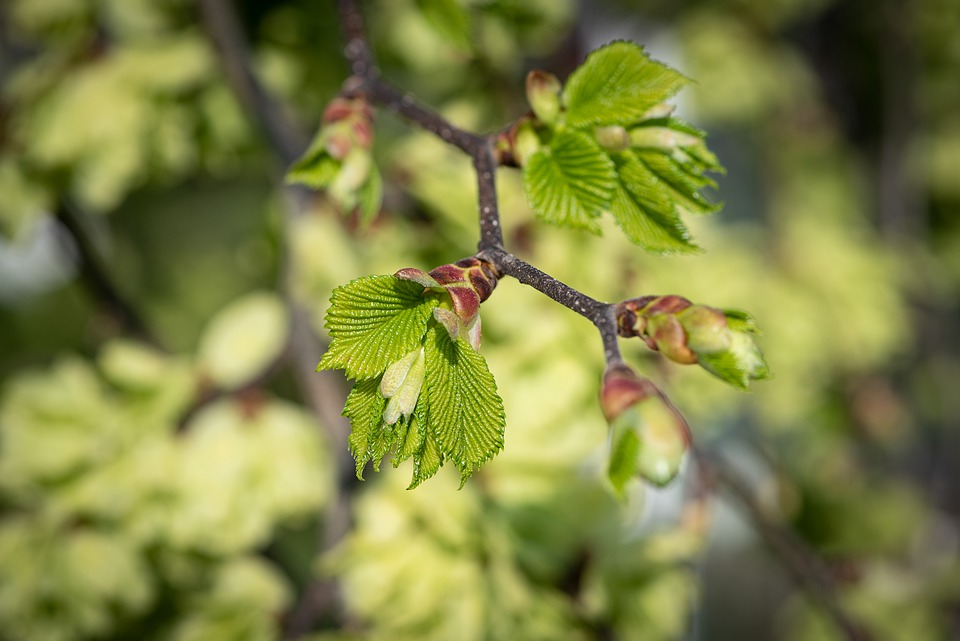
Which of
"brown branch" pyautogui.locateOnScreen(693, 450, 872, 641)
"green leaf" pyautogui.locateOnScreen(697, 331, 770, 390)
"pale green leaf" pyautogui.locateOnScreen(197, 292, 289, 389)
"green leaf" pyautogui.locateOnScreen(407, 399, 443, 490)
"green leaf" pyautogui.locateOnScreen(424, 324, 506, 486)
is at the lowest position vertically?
"brown branch" pyautogui.locateOnScreen(693, 450, 872, 641)

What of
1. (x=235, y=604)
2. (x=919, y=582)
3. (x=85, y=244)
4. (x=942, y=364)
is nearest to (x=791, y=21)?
(x=942, y=364)

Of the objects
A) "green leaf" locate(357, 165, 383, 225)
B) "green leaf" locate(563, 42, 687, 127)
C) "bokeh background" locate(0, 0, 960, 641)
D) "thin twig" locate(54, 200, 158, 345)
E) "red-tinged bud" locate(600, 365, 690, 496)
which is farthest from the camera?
"thin twig" locate(54, 200, 158, 345)

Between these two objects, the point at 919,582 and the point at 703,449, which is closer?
the point at 703,449

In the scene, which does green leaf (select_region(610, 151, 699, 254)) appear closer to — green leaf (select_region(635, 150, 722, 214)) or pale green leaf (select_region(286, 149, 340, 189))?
green leaf (select_region(635, 150, 722, 214))

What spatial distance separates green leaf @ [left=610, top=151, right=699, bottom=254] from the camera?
526 mm

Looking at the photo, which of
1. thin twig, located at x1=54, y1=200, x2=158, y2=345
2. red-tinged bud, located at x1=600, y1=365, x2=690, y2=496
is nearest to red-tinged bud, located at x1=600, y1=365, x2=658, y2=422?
red-tinged bud, located at x1=600, y1=365, x2=690, y2=496

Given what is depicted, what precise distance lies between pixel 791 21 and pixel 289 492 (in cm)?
180

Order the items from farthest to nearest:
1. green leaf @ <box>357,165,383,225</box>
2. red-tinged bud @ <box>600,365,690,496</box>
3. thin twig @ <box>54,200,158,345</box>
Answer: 1. thin twig @ <box>54,200,158,345</box>
2. green leaf @ <box>357,165,383,225</box>
3. red-tinged bud @ <box>600,365,690,496</box>

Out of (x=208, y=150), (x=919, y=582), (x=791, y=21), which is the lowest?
(x=919, y=582)

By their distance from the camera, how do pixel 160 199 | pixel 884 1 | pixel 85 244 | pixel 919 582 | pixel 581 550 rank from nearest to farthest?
pixel 581 550 < pixel 85 244 < pixel 919 582 < pixel 160 199 < pixel 884 1

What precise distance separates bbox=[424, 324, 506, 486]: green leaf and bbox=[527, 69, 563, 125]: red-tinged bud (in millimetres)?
194

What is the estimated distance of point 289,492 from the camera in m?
0.89

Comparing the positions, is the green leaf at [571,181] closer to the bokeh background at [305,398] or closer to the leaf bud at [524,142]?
the leaf bud at [524,142]

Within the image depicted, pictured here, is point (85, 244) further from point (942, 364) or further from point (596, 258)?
point (942, 364)
